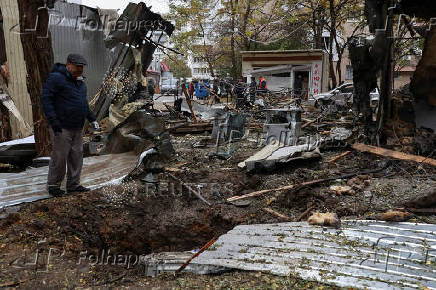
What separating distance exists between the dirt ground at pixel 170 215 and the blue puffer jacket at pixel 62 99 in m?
1.10

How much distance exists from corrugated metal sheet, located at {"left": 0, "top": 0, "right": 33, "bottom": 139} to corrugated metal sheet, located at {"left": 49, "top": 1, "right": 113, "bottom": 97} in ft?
4.95

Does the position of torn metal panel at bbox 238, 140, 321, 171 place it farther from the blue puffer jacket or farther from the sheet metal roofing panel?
the blue puffer jacket

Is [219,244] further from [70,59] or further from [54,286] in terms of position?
[70,59]

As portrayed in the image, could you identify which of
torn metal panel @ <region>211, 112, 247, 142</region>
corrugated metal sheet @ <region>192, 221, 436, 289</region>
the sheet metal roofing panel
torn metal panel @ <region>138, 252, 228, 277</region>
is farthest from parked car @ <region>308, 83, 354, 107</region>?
torn metal panel @ <region>138, 252, 228, 277</region>

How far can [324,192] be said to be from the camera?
5.34 meters

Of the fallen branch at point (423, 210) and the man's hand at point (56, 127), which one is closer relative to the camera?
the fallen branch at point (423, 210)

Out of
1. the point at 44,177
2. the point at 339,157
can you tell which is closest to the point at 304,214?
the point at 339,157

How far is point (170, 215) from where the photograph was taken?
5.23 m

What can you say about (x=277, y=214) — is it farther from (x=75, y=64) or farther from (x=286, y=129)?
(x=286, y=129)

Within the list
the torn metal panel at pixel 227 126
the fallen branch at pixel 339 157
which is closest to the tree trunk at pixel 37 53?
the torn metal panel at pixel 227 126

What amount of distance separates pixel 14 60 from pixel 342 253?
8.85m

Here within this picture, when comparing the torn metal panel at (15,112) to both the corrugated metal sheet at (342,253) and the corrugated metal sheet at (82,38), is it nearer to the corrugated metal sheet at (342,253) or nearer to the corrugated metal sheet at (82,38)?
the corrugated metal sheet at (82,38)

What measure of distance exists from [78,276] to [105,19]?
419 inches

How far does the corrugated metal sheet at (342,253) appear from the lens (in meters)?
2.91
